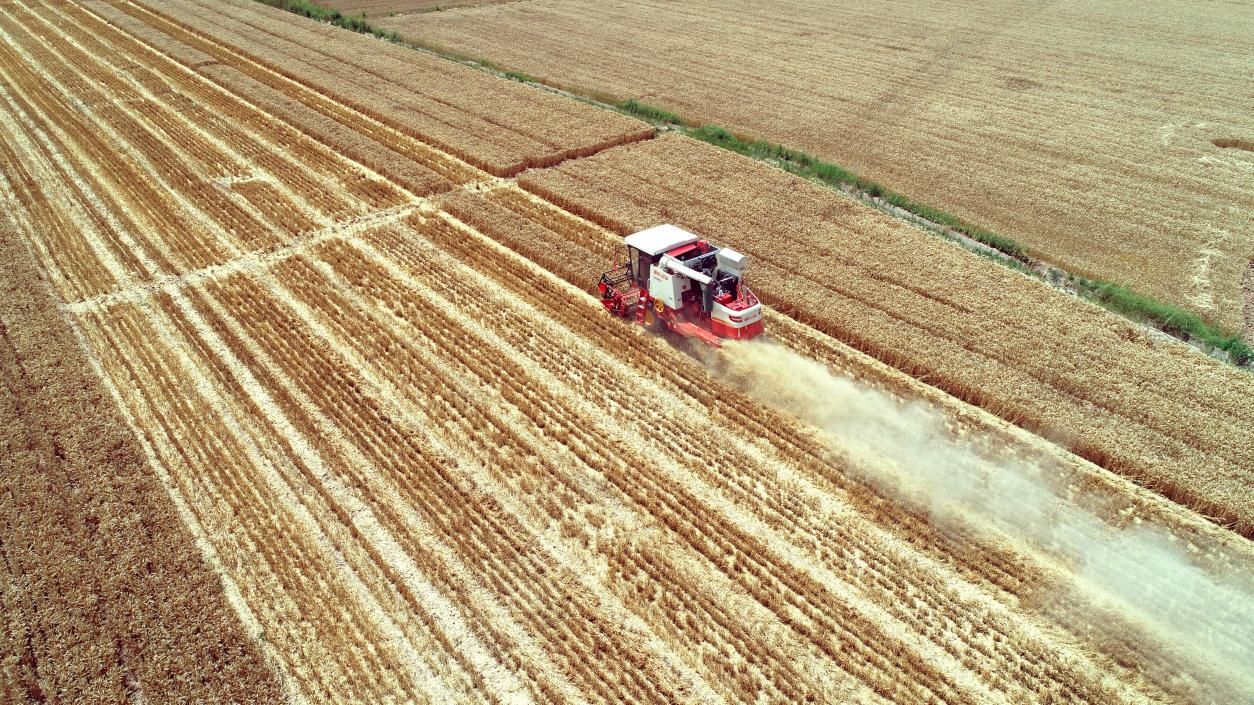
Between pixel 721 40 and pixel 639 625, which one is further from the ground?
pixel 721 40

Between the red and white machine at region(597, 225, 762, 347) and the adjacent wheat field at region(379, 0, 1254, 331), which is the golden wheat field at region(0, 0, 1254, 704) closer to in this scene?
the red and white machine at region(597, 225, 762, 347)

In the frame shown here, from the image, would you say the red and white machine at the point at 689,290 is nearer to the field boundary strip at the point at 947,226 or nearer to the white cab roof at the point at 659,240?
the white cab roof at the point at 659,240

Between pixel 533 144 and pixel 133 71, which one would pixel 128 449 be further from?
pixel 133 71

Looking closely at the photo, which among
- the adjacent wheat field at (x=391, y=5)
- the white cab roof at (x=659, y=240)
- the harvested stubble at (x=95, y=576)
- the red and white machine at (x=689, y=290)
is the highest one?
the adjacent wheat field at (x=391, y=5)

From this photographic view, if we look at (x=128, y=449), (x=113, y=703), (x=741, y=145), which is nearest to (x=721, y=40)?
(x=741, y=145)

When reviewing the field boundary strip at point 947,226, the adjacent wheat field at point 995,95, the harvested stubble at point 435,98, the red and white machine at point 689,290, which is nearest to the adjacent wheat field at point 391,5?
the adjacent wheat field at point 995,95

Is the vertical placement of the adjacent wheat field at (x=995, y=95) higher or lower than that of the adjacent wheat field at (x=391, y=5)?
lower

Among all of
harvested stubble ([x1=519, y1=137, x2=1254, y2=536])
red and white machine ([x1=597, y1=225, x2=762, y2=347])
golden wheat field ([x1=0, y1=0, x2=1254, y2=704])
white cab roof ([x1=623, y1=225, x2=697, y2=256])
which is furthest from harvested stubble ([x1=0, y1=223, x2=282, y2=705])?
harvested stubble ([x1=519, y1=137, x2=1254, y2=536])
